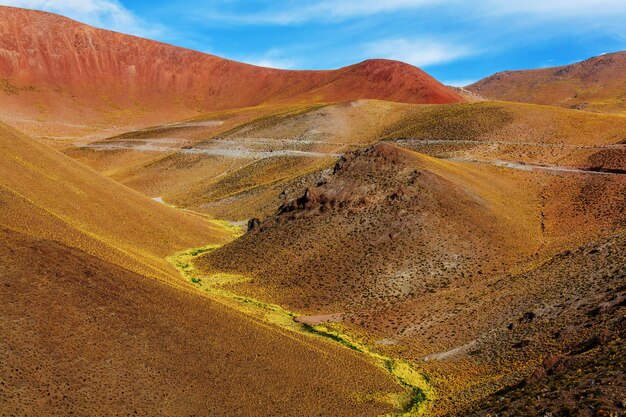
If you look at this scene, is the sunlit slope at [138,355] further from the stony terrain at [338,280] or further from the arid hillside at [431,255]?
the arid hillside at [431,255]

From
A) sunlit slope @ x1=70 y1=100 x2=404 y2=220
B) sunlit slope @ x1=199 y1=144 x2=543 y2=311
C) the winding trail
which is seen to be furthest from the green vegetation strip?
the winding trail

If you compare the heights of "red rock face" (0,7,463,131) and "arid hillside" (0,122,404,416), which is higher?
"red rock face" (0,7,463,131)

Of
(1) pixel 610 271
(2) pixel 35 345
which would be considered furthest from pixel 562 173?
(2) pixel 35 345

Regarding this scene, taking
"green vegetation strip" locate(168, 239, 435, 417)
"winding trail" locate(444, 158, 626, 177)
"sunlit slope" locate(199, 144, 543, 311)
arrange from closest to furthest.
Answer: "green vegetation strip" locate(168, 239, 435, 417) → "sunlit slope" locate(199, 144, 543, 311) → "winding trail" locate(444, 158, 626, 177)

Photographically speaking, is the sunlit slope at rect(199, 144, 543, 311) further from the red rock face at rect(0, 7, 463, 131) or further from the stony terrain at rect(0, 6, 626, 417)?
the red rock face at rect(0, 7, 463, 131)

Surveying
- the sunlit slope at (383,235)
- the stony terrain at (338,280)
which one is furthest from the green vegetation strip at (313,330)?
the sunlit slope at (383,235)

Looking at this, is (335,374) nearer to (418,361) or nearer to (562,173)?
(418,361)
